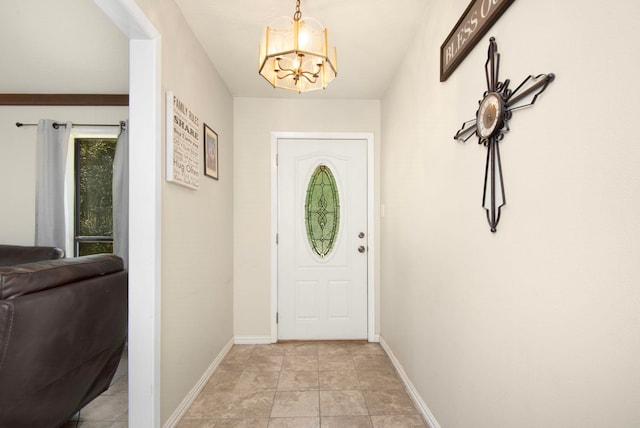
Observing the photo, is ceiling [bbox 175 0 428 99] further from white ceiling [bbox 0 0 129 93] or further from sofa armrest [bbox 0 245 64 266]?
sofa armrest [bbox 0 245 64 266]

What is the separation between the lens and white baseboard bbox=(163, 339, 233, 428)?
173cm

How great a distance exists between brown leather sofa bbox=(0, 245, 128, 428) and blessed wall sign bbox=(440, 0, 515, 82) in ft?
6.71

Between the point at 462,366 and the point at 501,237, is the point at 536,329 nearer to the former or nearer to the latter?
the point at 501,237

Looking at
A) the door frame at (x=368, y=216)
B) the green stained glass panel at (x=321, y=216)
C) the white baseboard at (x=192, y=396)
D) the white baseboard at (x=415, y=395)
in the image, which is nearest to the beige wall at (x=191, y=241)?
the white baseboard at (x=192, y=396)

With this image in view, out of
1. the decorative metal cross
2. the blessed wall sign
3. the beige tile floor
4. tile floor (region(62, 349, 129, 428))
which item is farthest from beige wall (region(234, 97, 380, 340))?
the decorative metal cross

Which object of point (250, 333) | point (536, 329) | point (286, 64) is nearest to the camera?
point (536, 329)

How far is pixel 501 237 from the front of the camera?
3.60 ft

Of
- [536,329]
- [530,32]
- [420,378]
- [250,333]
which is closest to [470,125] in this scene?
[530,32]

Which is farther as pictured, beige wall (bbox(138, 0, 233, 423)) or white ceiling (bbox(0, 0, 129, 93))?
white ceiling (bbox(0, 0, 129, 93))

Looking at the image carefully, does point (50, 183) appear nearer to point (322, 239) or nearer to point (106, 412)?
point (106, 412)

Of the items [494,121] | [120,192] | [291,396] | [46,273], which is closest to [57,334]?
[46,273]

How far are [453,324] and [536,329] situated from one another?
59cm

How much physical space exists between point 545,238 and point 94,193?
13.0 feet

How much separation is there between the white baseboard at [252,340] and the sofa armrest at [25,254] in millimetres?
1681
